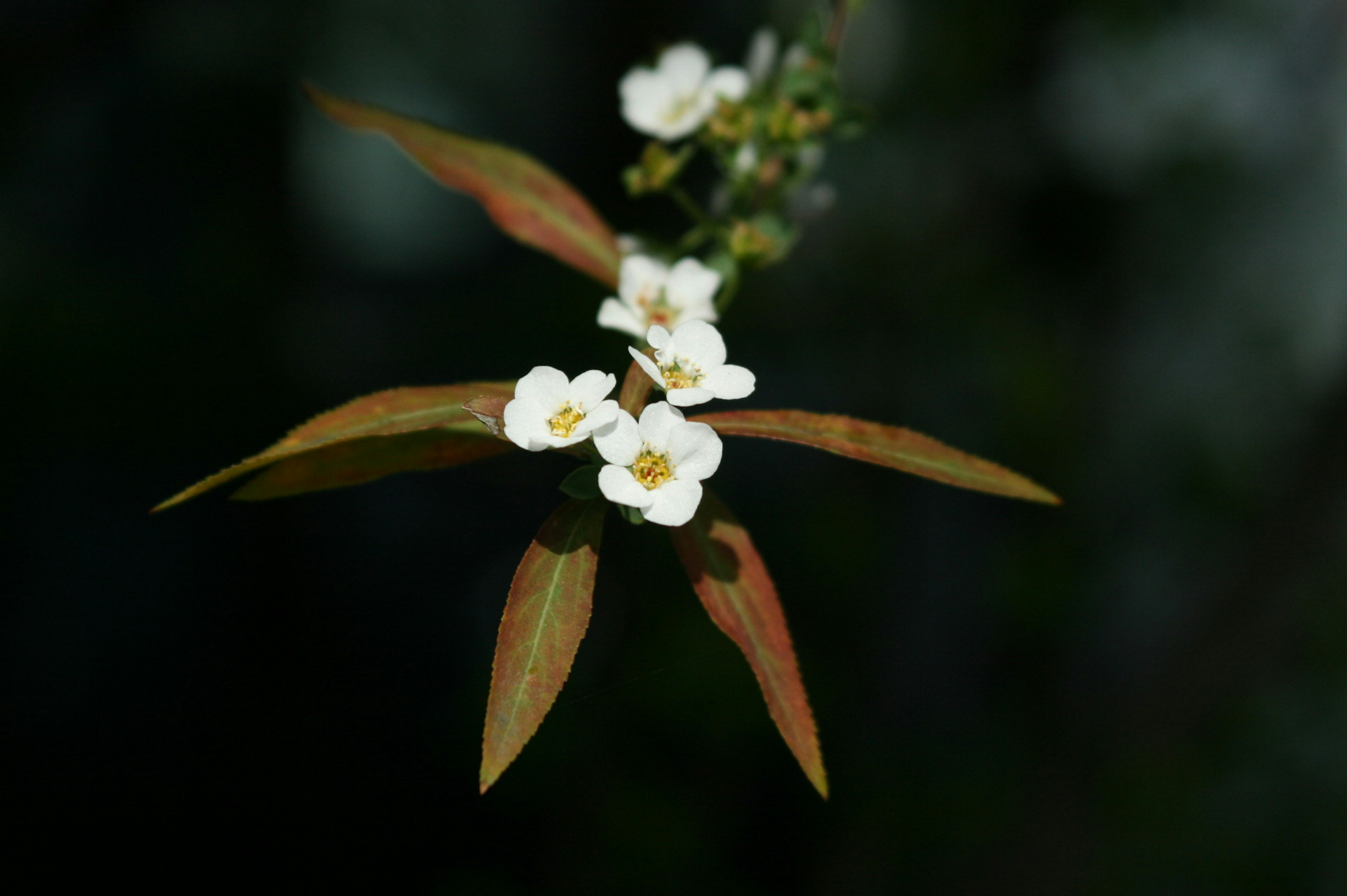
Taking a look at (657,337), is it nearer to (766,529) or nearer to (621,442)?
(621,442)

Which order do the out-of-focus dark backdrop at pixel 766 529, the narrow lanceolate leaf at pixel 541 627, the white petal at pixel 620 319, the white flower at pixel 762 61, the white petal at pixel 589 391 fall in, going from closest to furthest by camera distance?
1. the narrow lanceolate leaf at pixel 541 627
2. the white petal at pixel 589 391
3. the white petal at pixel 620 319
4. the white flower at pixel 762 61
5. the out-of-focus dark backdrop at pixel 766 529

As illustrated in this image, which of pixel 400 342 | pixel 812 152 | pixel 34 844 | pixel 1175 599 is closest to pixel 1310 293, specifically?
pixel 1175 599

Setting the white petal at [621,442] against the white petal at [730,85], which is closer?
the white petal at [621,442]

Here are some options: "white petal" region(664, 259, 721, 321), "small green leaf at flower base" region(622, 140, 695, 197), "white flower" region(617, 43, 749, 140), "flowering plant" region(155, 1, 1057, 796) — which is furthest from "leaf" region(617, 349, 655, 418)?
"white flower" region(617, 43, 749, 140)

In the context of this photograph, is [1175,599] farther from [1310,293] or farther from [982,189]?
[982,189]

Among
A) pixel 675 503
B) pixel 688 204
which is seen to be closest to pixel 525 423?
pixel 675 503

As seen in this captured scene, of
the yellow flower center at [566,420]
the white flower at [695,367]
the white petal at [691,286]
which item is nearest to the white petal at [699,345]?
the white flower at [695,367]

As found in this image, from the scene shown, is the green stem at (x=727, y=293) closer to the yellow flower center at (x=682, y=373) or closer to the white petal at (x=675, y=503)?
the yellow flower center at (x=682, y=373)
